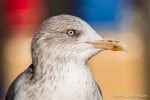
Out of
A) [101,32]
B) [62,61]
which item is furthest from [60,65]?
[101,32]

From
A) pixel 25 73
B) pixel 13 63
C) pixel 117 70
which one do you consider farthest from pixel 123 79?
pixel 25 73

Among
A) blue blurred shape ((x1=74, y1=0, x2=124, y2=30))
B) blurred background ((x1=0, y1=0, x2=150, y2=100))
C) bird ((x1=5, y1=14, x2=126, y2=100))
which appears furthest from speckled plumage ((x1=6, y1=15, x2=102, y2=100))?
blue blurred shape ((x1=74, y1=0, x2=124, y2=30))

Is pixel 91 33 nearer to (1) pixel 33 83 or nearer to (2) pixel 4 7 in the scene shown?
(1) pixel 33 83

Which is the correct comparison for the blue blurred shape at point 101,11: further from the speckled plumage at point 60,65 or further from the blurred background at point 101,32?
the speckled plumage at point 60,65

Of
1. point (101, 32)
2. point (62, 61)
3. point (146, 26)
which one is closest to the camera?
point (62, 61)

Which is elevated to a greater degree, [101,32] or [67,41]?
[67,41]

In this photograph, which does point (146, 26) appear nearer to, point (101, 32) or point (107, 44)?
point (101, 32)

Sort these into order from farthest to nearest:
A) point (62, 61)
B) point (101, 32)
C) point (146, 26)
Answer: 1. point (146, 26)
2. point (101, 32)
3. point (62, 61)
